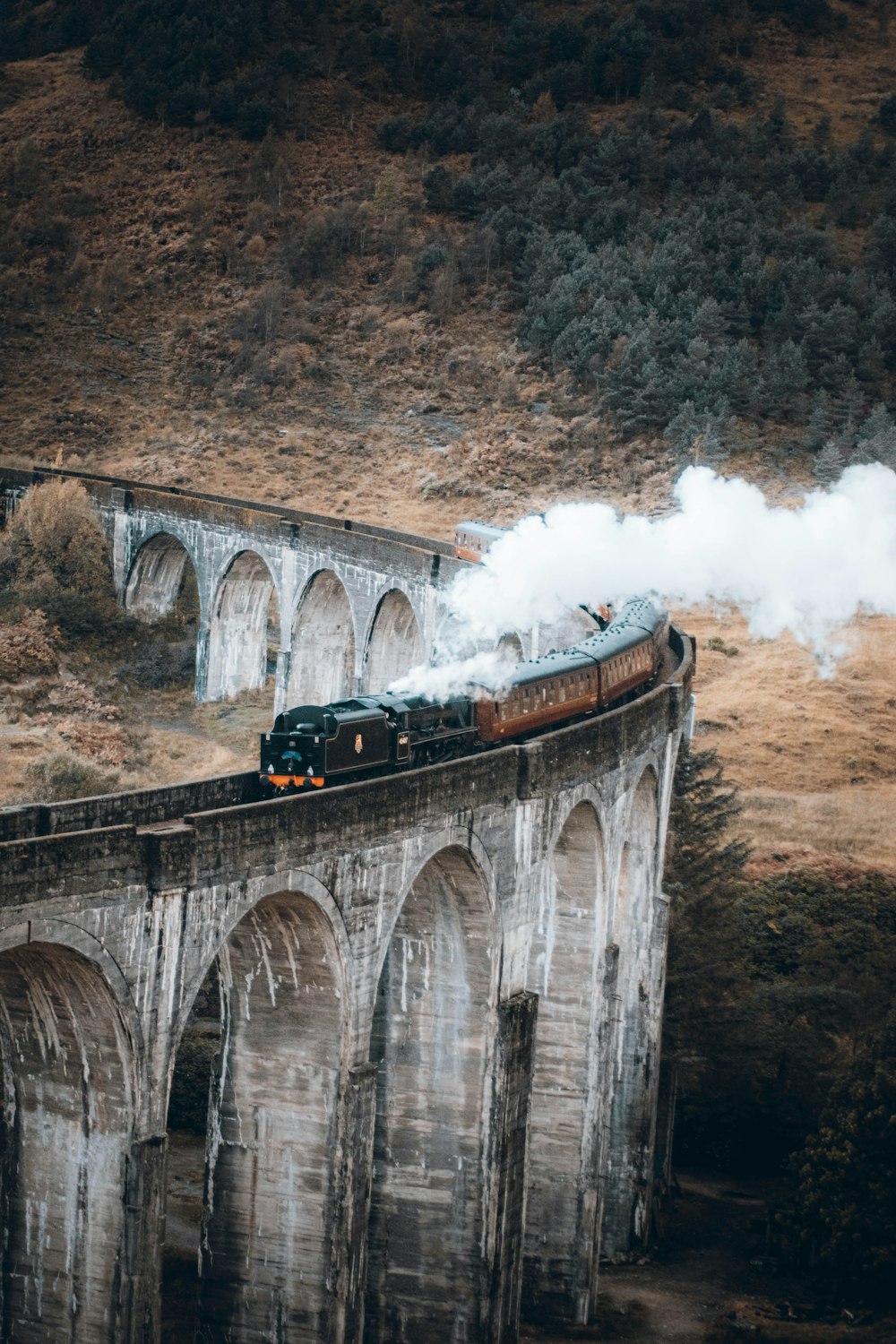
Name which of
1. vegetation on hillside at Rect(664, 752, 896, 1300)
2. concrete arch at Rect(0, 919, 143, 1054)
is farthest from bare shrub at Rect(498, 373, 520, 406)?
concrete arch at Rect(0, 919, 143, 1054)

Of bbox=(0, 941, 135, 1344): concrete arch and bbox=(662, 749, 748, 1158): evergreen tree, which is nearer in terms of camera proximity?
bbox=(0, 941, 135, 1344): concrete arch

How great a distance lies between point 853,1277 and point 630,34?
102 meters

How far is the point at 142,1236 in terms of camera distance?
26.5 metres

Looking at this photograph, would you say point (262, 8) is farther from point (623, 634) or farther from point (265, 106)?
point (623, 634)

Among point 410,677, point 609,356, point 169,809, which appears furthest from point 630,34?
point 169,809

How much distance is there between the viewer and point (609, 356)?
100 metres

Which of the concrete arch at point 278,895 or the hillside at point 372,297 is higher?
the hillside at point 372,297

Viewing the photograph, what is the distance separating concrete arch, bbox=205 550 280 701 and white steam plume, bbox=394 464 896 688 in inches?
809

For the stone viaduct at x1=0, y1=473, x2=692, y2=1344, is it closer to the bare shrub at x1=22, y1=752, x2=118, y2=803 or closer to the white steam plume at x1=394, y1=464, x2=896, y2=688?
the white steam plume at x1=394, y1=464, x2=896, y2=688

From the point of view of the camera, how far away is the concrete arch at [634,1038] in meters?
44.0

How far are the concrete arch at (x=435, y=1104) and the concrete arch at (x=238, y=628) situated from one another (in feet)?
134

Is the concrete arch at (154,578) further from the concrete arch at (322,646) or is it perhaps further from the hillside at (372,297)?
the concrete arch at (322,646)

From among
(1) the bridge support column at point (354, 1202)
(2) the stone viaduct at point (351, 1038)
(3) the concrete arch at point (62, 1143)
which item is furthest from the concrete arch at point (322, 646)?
(3) the concrete arch at point (62, 1143)

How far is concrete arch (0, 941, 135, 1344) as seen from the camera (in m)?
26.3
